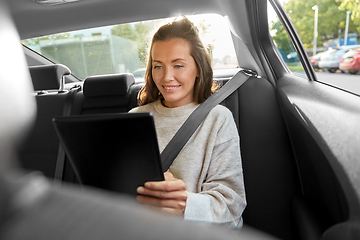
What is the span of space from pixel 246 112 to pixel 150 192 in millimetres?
793

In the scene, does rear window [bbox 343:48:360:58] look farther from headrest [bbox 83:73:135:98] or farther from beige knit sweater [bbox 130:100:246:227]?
headrest [bbox 83:73:135:98]

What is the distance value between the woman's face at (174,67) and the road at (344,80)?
527 mm

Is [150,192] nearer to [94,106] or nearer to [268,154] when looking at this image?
[268,154]

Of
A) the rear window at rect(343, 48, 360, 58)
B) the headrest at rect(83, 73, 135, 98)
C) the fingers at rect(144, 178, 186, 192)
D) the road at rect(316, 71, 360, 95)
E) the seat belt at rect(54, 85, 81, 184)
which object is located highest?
the rear window at rect(343, 48, 360, 58)

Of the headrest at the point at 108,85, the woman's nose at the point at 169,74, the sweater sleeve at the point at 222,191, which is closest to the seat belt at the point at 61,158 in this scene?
the headrest at the point at 108,85

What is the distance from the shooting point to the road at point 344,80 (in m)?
0.77

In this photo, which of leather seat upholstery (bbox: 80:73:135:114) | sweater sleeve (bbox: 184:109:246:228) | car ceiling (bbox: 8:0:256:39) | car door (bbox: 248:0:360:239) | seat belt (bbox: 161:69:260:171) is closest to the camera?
car door (bbox: 248:0:360:239)

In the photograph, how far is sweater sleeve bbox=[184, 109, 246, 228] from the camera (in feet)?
2.97

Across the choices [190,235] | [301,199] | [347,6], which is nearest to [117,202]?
[190,235]

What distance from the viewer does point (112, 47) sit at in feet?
7.23

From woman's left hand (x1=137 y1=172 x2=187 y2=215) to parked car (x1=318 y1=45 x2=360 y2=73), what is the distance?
23.4 inches

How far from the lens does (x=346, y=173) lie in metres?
0.55

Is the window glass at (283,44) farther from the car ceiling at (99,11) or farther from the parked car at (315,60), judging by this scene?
the car ceiling at (99,11)

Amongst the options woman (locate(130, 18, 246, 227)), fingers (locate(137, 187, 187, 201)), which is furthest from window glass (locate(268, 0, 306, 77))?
fingers (locate(137, 187, 187, 201))
